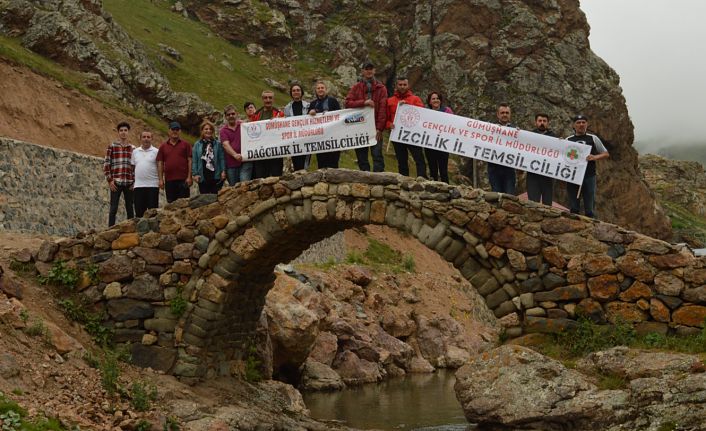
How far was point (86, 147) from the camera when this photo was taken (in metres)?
32.0

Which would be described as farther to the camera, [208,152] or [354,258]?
[354,258]

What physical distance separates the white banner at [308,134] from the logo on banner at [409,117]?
1.72 ft

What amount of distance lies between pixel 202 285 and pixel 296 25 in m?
55.5

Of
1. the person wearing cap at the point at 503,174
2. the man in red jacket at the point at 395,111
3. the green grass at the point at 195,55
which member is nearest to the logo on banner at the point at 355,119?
the man in red jacket at the point at 395,111

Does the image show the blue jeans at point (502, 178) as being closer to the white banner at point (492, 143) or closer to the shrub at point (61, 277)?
the white banner at point (492, 143)

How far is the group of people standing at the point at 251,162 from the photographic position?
1505cm

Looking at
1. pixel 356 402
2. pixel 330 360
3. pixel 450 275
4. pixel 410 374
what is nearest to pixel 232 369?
pixel 356 402

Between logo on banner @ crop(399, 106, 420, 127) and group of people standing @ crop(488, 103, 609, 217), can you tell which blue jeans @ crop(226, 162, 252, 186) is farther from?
group of people standing @ crop(488, 103, 609, 217)

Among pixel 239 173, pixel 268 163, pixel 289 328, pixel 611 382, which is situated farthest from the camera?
pixel 289 328

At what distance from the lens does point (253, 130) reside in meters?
15.7

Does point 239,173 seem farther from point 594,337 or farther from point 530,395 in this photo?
point 594,337

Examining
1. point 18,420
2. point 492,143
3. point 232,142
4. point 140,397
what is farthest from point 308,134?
point 18,420

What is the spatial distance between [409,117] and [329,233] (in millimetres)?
3239

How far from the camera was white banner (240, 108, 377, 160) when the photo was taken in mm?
15164
